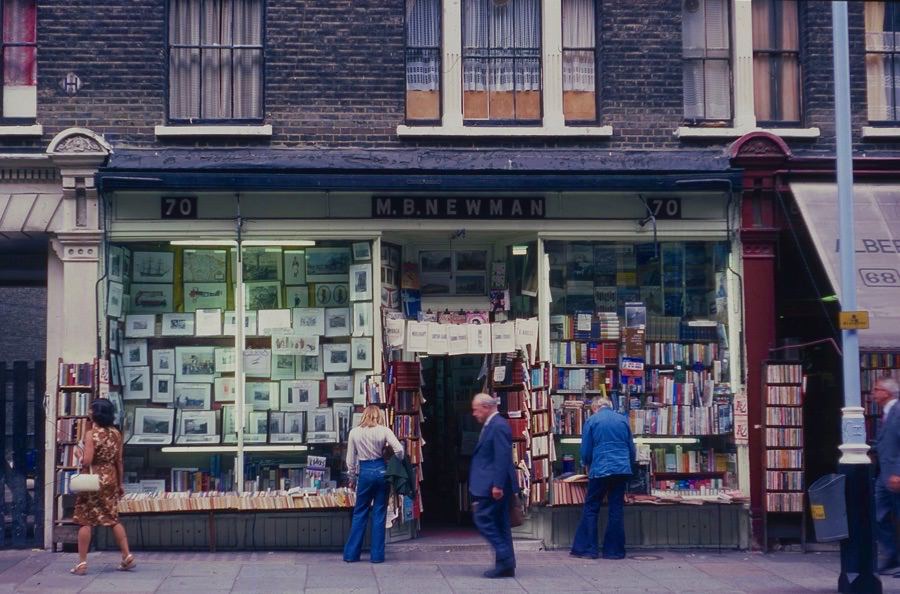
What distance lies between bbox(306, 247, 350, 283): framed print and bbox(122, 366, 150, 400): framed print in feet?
7.42

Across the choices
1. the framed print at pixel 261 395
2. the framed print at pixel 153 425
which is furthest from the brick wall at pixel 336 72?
the framed print at pixel 153 425

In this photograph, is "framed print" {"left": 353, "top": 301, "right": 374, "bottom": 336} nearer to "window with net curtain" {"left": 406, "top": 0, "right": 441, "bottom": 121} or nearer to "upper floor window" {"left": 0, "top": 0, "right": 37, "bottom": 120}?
"window with net curtain" {"left": 406, "top": 0, "right": 441, "bottom": 121}

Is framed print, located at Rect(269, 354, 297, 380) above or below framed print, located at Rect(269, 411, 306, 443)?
above

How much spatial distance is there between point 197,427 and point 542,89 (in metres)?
5.84

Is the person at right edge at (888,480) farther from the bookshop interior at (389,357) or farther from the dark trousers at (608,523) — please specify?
the dark trousers at (608,523)

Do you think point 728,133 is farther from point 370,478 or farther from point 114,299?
point 114,299

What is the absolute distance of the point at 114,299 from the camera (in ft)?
47.0

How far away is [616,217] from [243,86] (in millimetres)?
4768

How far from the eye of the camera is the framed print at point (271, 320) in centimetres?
1475

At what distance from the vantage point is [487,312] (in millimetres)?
15305

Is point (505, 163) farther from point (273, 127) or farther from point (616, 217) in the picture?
point (273, 127)

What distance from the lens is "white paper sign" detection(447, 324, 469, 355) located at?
14.7 m

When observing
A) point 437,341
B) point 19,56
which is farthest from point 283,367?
point 19,56

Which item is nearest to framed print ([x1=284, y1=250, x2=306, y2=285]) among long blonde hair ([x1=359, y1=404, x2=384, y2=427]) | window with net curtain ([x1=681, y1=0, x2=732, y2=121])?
long blonde hair ([x1=359, y1=404, x2=384, y2=427])
